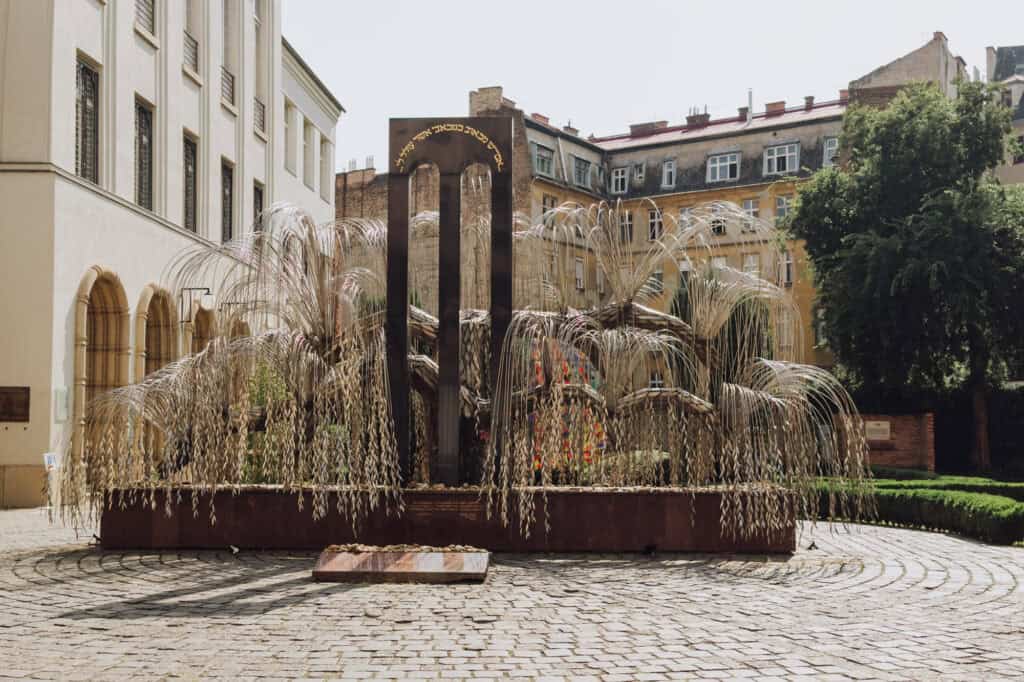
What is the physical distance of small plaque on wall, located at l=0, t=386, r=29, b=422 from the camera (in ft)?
60.5

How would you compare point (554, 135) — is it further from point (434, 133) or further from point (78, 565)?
point (78, 565)

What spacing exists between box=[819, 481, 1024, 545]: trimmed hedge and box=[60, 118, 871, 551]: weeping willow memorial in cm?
144

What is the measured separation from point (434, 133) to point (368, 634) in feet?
22.0

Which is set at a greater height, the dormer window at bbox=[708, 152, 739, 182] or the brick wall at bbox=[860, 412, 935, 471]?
the dormer window at bbox=[708, 152, 739, 182]

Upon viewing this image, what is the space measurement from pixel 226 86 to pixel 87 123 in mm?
8537

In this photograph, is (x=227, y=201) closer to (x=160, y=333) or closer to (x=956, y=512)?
(x=160, y=333)

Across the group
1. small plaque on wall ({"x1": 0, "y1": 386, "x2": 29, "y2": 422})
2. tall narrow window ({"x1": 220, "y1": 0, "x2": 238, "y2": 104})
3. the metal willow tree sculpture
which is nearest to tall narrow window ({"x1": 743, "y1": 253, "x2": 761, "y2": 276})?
the metal willow tree sculpture

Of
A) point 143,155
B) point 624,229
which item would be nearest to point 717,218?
point 624,229

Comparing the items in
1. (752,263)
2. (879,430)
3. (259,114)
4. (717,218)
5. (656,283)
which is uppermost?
(259,114)

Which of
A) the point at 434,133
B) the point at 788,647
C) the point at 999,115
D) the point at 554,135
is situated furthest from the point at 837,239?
the point at 788,647

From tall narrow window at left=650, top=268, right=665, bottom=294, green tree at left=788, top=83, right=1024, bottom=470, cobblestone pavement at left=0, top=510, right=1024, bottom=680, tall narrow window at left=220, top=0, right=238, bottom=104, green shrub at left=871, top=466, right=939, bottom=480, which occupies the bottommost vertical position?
cobblestone pavement at left=0, top=510, right=1024, bottom=680

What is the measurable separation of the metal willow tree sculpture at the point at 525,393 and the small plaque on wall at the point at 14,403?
6804mm

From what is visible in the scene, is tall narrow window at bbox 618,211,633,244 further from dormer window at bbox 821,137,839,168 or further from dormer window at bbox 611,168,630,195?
dormer window at bbox 611,168,630,195

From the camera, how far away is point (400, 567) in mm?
9938
